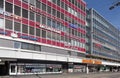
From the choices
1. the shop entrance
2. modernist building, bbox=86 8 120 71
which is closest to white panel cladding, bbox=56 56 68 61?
the shop entrance

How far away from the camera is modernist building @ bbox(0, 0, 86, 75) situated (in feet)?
166

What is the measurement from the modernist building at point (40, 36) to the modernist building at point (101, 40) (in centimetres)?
2054

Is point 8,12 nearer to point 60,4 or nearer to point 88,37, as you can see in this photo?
point 60,4

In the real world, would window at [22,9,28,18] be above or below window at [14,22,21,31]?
above

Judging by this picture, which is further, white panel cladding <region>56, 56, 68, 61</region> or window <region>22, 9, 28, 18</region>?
white panel cladding <region>56, 56, 68, 61</region>

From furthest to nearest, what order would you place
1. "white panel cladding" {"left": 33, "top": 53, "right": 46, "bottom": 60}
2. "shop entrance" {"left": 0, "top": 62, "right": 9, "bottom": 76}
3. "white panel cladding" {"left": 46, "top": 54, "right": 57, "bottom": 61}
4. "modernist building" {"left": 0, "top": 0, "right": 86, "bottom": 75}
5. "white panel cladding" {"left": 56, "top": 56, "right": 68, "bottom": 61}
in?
1. "white panel cladding" {"left": 56, "top": 56, "right": 68, "bottom": 61}
2. "white panel cladding" {"left": 46, "top": 54, "right": 57, "bottom": 61}
3. "white panel cladding" {"left": 33, "top": 53, "right": 46, "bottom": 60}
4. "shop entrance" {"left": 0, "top": 62, "right": 9, "bottom": 76}
5. "modernist building" {"left": 0, "top": 0, "right": 86, "bottom": 75}

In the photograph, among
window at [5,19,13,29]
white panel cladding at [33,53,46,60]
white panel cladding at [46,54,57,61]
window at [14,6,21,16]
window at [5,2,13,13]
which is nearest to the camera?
window at [5,19,13,29]

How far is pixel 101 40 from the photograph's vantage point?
118688mm

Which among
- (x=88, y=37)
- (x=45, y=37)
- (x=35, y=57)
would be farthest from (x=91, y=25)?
(x=35, y=57)

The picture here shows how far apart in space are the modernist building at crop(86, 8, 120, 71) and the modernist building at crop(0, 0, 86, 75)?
67.4ft

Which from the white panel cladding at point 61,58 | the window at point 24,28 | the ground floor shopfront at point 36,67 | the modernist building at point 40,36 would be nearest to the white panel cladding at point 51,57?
the modernist building at point 40,36

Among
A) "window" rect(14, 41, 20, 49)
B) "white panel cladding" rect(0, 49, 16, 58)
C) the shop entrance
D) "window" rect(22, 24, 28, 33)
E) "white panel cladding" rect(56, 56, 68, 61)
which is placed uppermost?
"window" rect(22, 24, 28, 33)

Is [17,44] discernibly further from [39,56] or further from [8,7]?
[8,7]

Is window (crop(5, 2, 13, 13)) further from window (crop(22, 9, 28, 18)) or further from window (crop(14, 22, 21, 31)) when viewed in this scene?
window (crop(22, 9, 28, 18))
